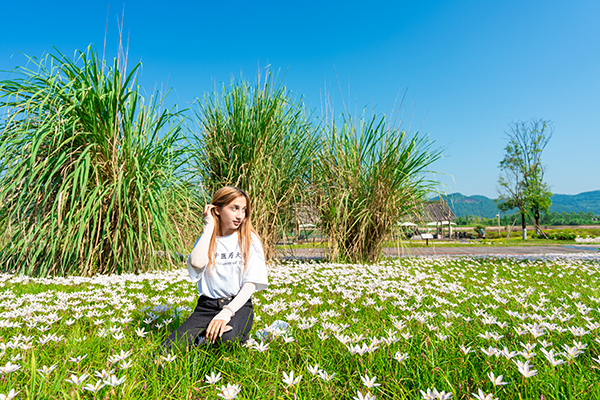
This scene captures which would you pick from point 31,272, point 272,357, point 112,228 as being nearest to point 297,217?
point 112,228

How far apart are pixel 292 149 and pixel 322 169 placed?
0.72 metres

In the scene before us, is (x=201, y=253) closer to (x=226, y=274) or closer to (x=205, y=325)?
(x=226, y=274)

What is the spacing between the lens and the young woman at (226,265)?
79.8 inches

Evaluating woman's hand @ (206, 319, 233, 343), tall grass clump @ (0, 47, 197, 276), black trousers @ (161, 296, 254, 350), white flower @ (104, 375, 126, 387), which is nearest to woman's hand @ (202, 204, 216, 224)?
black trousers @ (161, 296, 254, 350)

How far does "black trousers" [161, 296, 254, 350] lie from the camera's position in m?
1.86

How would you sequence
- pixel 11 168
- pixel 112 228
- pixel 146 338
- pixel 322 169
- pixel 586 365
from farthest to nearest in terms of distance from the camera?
pixel 322 169, pixel 112 228, pixel 11 168, pixel 146 338, pixel 586 365

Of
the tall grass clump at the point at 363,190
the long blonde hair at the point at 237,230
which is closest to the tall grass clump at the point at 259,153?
the tall grass clump at the point at 363,190

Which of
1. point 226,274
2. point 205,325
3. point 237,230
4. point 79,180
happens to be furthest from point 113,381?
point 79,180

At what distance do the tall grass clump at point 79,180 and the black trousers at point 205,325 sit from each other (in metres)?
3.10

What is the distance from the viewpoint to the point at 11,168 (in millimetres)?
4551

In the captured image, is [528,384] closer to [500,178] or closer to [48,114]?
[48,114]

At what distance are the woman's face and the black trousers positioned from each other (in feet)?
1.60

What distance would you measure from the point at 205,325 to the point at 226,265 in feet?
1.26

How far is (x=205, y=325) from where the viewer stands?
2.05 m
